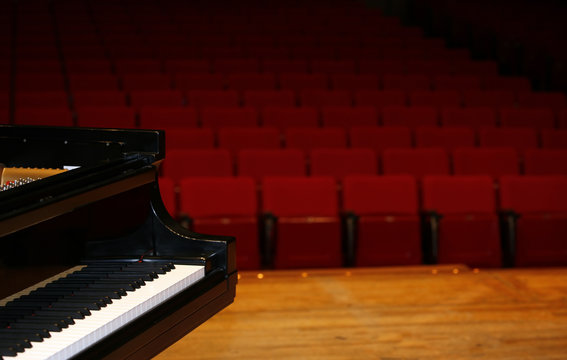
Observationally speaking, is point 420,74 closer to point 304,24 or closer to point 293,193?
point 304,24

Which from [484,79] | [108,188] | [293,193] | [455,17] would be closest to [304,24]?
[455,17]

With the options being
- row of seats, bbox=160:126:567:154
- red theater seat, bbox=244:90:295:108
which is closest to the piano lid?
A: row of seats, bbox=160:126:567:154

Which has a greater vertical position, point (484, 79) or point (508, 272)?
point (484, 79)

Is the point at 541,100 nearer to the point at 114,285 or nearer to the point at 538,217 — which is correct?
the point at 538,217

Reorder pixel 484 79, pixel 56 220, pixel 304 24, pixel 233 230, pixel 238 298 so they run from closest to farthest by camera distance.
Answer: pixel 56 220 < pixel 238 298 < pixel 233 230 < pixel 484 79 < pixel 304 24

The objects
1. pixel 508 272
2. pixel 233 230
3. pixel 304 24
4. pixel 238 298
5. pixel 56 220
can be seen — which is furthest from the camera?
pixel 304 24

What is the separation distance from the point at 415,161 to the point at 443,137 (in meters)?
0.18

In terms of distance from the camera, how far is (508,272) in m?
1.04

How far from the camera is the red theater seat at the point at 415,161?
1.41m

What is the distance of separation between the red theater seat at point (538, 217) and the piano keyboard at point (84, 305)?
86 cm

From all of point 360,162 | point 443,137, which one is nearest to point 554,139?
point 443,137

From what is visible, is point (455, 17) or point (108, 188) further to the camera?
point (455, 17)

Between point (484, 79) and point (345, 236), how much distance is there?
3.28 ft

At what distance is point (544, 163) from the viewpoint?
4.83ft
